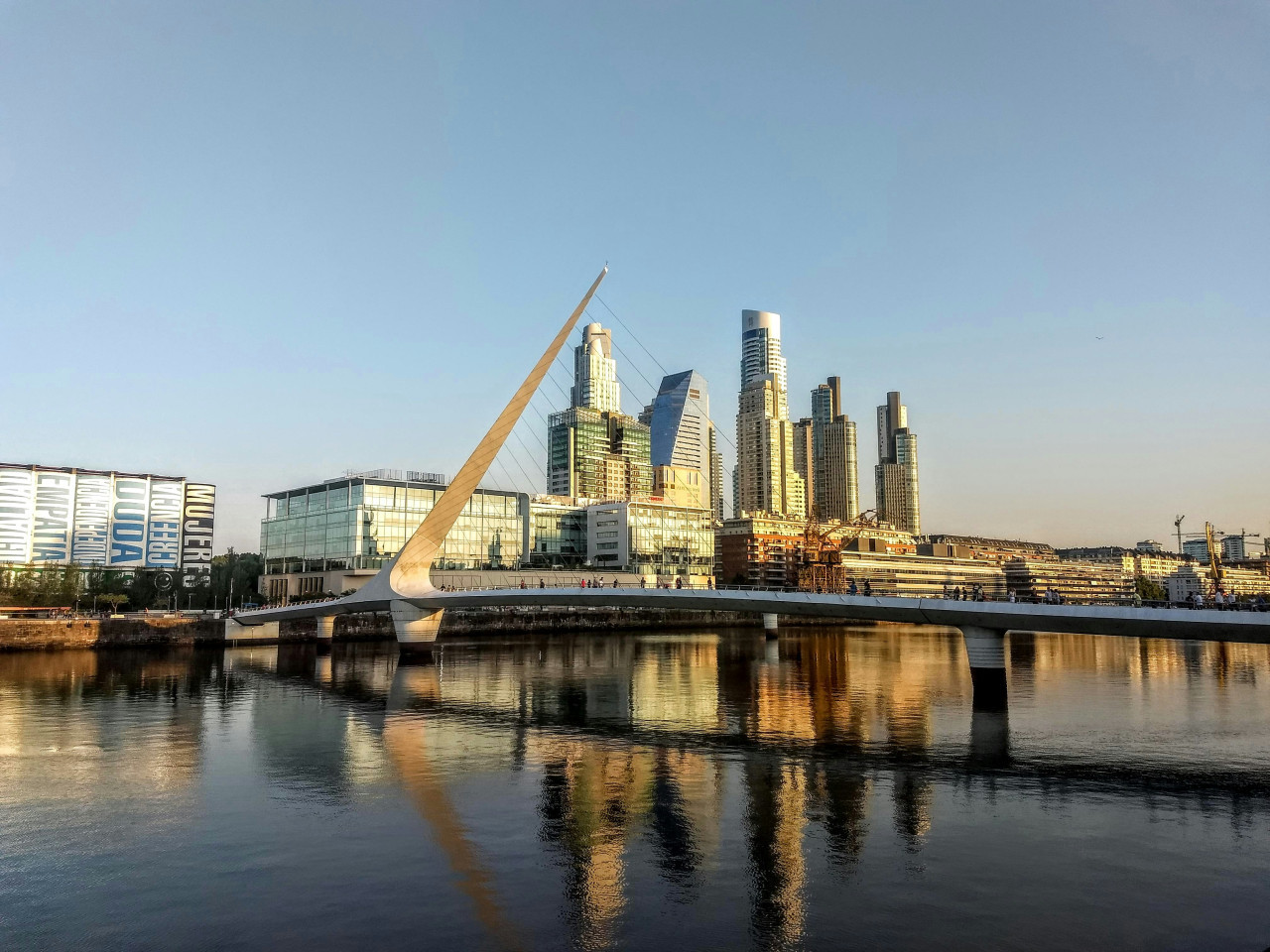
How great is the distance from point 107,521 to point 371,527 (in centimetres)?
3256

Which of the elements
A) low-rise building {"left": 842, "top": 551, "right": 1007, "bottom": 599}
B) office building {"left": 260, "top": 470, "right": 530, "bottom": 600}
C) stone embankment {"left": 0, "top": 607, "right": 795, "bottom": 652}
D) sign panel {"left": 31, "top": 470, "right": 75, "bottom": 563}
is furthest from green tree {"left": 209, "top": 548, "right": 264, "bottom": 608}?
low-rise building {"left": 842, "top": 551, "right": 1007, "bottom": 599}

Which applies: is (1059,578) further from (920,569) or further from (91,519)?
(91,519)

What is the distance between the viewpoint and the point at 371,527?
93.8 m

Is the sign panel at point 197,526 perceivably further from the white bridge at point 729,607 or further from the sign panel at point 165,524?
the white bridge at point 729,607

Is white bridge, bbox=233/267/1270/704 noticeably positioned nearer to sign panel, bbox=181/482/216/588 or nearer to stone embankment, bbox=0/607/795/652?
stone embankment, bbox=0/607/795/652

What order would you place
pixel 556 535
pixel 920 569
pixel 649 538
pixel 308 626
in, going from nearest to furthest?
pixel 308 626 → pixel 556 535 → pixel 649 538 → pixel 920 569

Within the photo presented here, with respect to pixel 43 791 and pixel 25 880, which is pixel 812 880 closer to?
pixel 25 880

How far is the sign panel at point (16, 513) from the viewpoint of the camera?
93.4 meters

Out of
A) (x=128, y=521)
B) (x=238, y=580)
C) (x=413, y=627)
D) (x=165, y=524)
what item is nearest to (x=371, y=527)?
(x=238, y=580)

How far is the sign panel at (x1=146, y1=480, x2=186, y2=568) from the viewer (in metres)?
102

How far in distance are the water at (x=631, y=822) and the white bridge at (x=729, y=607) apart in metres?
3.03

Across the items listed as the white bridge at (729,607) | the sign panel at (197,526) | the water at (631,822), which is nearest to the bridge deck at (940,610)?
the white bridge at (729,607)

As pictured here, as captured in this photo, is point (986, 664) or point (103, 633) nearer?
point (986, 664)

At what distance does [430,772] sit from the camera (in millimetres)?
21047
